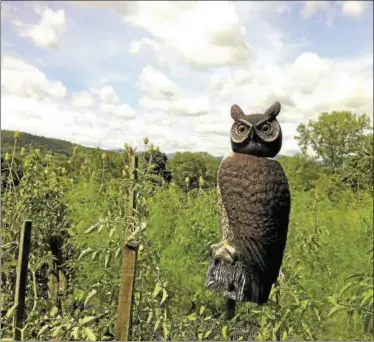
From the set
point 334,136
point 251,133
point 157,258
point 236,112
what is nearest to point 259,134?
point 251,133

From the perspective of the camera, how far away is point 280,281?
2.44 m

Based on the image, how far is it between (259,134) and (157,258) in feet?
4.30

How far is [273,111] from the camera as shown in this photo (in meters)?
1.93

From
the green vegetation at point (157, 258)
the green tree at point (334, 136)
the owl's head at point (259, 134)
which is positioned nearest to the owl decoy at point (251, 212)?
the owl's head at point (259, 134)

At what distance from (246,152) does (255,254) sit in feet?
1.31

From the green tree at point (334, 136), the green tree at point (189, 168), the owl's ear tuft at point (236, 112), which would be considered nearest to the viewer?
the owl's ear tuft at point (236, 112)

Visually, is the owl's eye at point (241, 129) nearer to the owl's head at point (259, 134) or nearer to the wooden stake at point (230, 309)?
the owl's head at point (259, 134)

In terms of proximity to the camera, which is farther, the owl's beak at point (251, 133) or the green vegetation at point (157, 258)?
the green vegetation at point (157, 258)

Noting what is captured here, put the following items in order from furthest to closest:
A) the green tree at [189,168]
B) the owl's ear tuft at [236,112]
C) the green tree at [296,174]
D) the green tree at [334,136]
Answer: the green tree at [334,136]
the green tree at [296,174]
the green tree at [189,168]
the owl's ear tuft at [236,112]

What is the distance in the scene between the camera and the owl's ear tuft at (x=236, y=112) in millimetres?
1973

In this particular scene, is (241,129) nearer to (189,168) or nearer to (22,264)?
(22,264)

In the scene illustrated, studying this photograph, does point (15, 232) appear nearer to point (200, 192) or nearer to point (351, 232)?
point (200, 192)

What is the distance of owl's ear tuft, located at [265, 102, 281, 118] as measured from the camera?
6.31 feet

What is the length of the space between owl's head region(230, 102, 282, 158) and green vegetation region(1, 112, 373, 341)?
41 cm
